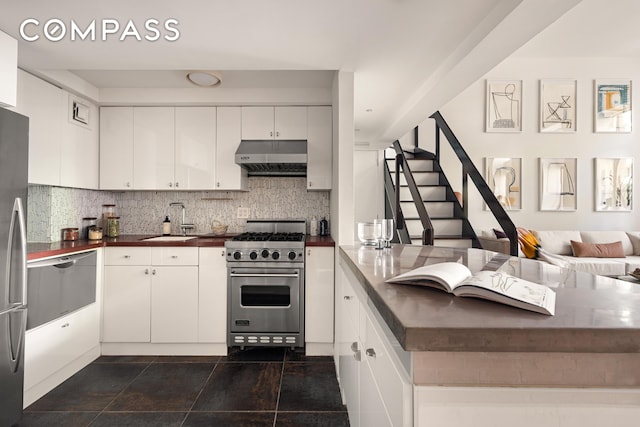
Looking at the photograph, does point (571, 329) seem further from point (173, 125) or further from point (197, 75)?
point (173, 125)

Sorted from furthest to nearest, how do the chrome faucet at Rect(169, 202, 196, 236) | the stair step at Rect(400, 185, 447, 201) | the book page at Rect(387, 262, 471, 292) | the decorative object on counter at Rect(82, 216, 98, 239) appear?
the stair step at Rect(400, 185, 447, 201)
the chrome faucet at Rect(169, 202, 196, 236)
the decorative object on counter at Rect(82, 216, 98, 239)
the book page at Rect(387, 262, 471, 292)

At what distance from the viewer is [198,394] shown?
7.60 feet

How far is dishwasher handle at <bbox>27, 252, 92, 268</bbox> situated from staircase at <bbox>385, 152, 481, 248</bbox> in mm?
3135

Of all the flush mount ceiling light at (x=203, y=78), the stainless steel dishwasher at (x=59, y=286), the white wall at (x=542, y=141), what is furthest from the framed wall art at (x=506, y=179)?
the stainless steel dishwasher at (x=59, y=286)

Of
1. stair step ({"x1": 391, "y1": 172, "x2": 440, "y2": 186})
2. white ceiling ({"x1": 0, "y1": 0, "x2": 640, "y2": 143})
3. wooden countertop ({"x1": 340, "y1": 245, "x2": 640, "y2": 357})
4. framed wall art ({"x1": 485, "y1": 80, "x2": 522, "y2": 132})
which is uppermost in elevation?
framed wall art ({"x1": 485, "y1": 80, "x2": 522, "y2": 132})

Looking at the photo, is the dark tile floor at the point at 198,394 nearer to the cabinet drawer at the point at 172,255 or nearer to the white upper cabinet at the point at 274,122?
the cabinet drawer at the point at 172,255

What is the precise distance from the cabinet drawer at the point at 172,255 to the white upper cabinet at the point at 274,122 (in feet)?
4.15

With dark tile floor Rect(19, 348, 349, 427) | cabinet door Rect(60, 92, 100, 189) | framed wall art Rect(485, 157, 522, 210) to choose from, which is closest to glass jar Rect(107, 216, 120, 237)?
cabinet door Rect(60, 92, 100, 189)

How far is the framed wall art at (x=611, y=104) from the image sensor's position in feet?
19.6

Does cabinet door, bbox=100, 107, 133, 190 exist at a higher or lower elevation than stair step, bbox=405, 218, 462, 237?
higher

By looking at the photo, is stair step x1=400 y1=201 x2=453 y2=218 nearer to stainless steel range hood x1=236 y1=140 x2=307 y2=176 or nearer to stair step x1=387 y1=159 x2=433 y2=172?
stair step x1=387 y1=159 x2=433 y2=172

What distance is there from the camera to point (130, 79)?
3123 mm

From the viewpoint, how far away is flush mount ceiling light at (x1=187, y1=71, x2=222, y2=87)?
2.88 m

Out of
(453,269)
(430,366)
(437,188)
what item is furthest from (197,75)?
(437,188)
